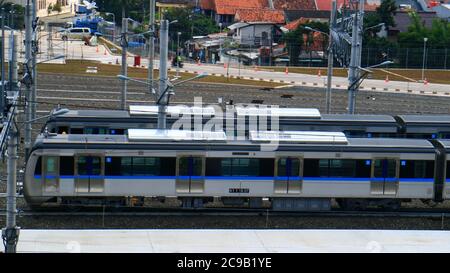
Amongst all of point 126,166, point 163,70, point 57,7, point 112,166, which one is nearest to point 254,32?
point 57,7

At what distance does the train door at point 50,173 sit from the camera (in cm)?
1912

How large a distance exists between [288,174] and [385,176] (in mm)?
2257

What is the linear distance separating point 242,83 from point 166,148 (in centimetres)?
2932

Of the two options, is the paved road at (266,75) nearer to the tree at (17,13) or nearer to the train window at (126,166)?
the tree at (17,13)

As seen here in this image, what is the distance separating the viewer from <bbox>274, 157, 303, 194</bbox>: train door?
19.9 m

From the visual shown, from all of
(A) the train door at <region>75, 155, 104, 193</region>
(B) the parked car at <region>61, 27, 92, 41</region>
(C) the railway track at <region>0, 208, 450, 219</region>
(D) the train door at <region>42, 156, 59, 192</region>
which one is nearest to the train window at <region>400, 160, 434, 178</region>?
(C) the railway track at <region>0, 208, 450, 219</region>

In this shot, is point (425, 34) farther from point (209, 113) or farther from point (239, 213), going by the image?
point (239, 213)

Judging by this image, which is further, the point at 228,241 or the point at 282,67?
the point at 282,67

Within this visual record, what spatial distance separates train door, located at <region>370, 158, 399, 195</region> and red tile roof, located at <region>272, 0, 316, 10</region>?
61.6 meters

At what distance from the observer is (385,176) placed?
20.3 m
